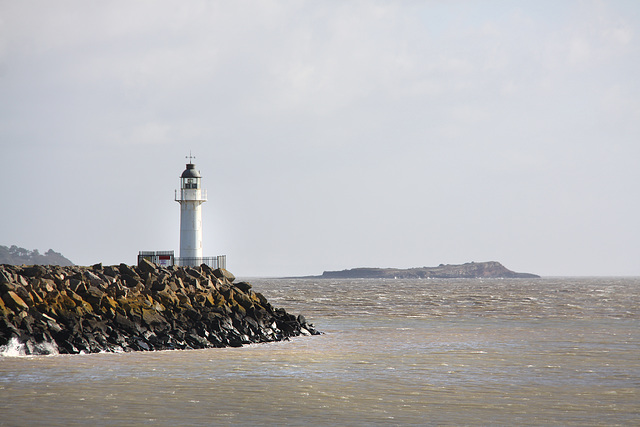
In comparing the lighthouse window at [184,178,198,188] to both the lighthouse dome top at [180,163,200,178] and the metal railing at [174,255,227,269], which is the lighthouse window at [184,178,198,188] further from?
the metal railing at [174,255,227,269]

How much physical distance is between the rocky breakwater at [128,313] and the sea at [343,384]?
91cm

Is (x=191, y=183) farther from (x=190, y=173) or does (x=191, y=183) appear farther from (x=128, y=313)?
(x=128, y=313)

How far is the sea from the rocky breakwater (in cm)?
91

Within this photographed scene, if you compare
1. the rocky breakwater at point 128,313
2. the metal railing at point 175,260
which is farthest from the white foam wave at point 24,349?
the metal railing at point 175,260

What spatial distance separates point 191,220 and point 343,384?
76.1 feet

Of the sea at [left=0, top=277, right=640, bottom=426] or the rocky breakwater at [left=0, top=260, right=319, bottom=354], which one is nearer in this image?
the sea at [left=0, top=277, right=640, bottom=426]

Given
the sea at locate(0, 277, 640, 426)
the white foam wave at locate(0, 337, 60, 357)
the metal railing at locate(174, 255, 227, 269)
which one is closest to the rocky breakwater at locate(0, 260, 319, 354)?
the white foam wave at locate(0, 337, 60, 357)

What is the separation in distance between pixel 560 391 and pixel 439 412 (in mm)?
4099

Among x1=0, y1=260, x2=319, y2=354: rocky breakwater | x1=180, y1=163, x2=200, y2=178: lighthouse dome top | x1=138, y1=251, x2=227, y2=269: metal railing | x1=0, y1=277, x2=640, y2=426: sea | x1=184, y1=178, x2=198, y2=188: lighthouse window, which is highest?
x1=180, y1=163, x2=200, y2=178: lighthouse dome top

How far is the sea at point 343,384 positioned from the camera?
1437 centimetres

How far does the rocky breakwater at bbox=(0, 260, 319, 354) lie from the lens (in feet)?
77.0

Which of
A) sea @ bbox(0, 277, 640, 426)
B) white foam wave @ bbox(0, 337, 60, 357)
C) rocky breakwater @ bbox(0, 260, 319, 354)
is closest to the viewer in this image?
sea @ bbox(0, 277, 640, 426)

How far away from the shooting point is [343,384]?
18.2 m

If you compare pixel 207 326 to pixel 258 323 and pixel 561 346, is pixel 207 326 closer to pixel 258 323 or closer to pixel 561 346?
pixel 258 323
